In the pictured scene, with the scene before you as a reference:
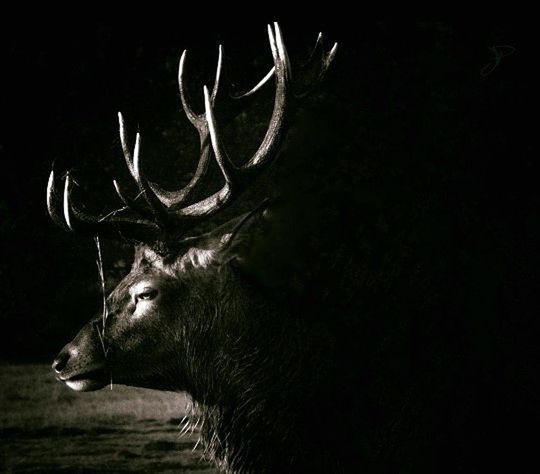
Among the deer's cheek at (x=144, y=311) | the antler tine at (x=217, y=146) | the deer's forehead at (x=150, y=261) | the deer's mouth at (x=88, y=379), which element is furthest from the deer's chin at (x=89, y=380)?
the antler tine at (x=217, y=146)

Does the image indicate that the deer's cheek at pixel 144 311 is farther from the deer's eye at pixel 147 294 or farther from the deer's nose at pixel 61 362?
the deer's nose at pixel 61 362

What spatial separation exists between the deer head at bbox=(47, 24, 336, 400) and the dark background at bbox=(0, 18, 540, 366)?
5.02ft

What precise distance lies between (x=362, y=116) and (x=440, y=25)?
70 cm

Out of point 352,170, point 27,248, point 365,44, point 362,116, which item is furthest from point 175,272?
point 27,248

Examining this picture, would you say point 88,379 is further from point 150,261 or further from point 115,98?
point 115,98

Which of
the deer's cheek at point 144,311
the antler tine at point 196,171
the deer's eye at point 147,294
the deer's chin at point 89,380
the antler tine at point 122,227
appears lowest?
the deer's chin at point 89,380

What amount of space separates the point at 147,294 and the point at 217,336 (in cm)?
28

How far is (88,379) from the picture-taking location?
7.47ft

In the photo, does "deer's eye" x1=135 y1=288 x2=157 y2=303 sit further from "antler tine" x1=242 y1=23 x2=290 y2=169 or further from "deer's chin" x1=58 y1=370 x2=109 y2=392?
"antler tine" x1=242 y1=23 x2=290 y2=169

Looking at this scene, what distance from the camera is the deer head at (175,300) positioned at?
229cm

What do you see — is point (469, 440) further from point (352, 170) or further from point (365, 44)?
point (365, 44)

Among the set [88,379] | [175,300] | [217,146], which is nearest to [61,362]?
[88,379]

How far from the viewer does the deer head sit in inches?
90.3

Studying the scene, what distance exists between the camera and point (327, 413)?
2297 mm
